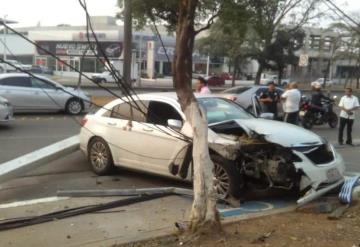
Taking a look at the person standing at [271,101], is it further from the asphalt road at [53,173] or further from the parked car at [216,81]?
the parked car at [216,81]

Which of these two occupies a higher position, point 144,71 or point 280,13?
point 280,13

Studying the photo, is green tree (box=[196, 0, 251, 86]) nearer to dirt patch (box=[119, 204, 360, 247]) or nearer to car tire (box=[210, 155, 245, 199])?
car tire (box=[210, 155, 245, 199])

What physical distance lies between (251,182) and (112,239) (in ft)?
8.87

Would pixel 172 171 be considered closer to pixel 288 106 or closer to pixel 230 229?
pixel 230 229

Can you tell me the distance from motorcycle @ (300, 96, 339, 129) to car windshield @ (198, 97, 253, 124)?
33.7 ft

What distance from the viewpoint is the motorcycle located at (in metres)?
20.0

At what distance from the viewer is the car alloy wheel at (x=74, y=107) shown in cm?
2144

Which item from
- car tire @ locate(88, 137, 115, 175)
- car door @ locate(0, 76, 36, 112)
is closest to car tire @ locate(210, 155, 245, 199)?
car tire @ locate(88, 137, 115, 175)

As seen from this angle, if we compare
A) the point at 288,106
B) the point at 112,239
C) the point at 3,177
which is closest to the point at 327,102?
the point at 288,106

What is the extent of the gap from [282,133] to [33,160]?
3823 millimetres

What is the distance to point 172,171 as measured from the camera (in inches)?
345

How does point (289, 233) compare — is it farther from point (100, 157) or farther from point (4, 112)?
point (4, 112)

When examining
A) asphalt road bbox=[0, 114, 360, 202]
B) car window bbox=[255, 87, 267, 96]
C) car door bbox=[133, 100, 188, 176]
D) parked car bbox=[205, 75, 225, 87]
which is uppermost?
car door bbox=[133, 100, 188, 176]

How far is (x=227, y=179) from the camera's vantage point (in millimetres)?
8141
